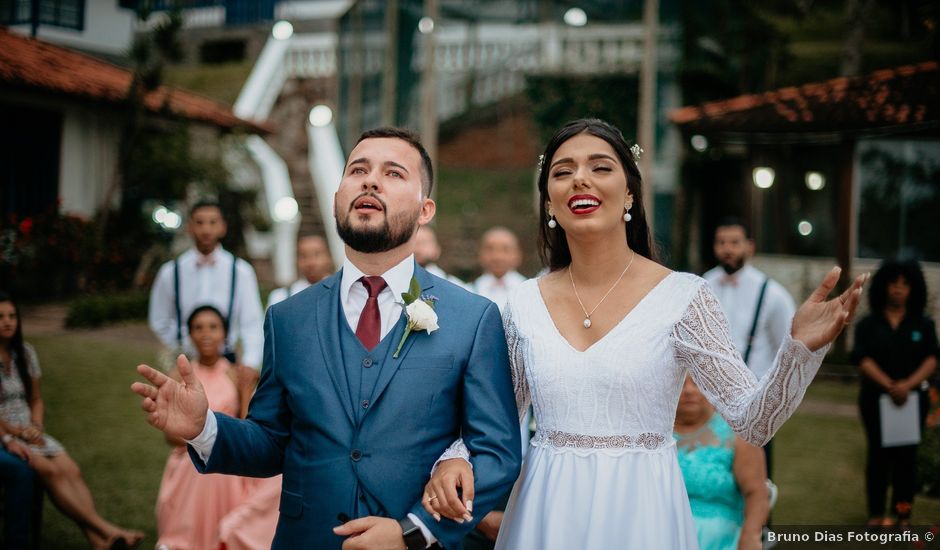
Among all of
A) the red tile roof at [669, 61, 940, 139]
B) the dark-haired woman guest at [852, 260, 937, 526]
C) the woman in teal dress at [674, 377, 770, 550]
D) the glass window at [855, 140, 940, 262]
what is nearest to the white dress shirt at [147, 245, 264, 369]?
the woman in teal dress at [674, 377, 770, 550]

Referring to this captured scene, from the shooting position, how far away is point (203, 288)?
18.1 feet

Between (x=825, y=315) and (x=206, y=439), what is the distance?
167 cm

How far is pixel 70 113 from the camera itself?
6.15m

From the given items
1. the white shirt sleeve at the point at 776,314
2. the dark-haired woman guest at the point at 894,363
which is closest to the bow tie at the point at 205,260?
the white shirt sleeve at the point at 776,314

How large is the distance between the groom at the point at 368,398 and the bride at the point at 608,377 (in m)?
0.14

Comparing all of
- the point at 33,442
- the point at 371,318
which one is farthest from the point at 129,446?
the point at 371,318

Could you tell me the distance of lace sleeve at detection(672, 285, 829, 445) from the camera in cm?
204

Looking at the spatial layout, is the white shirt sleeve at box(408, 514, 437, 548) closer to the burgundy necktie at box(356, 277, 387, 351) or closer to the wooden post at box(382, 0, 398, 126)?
the burgundy necktie at box(356, 277, 387, 351)

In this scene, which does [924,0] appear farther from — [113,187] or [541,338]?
[113,187]

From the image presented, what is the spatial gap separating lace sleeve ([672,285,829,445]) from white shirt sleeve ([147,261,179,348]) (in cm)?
411

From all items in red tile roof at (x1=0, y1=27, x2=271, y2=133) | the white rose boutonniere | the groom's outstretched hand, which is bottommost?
the groom's outstretched hand

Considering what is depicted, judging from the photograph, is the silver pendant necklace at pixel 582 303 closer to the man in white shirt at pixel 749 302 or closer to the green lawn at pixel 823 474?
the man in white shirt at pixel 749 302

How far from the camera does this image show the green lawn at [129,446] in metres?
5.69

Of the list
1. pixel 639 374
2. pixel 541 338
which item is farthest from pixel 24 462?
pixel 639 374
